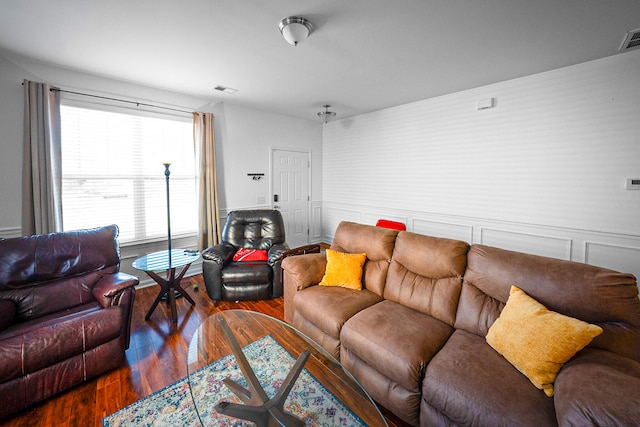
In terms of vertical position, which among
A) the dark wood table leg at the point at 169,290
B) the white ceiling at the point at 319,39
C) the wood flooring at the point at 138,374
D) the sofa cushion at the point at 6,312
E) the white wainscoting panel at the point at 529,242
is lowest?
the wood flooring at the point at 138,374

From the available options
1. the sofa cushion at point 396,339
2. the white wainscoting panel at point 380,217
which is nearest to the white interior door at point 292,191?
the white wainscoting panel at point 380,217

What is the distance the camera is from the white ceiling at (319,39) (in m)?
1.90

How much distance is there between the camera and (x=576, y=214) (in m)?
2.96

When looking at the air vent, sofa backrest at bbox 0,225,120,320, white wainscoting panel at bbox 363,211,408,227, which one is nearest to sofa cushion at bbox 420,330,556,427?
sofa backrest at bbox 0,225,120,320

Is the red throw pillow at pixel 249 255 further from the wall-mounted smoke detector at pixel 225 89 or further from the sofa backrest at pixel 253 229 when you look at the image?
the wall-mounted smoke detector at pixel 225 89

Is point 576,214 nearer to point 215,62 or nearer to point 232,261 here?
point 232,261

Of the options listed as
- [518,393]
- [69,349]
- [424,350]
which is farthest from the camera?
[69,349]

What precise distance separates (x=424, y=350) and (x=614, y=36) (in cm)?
317

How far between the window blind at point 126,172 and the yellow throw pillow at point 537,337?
11.8 ft

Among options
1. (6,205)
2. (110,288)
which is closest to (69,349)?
(110,288)

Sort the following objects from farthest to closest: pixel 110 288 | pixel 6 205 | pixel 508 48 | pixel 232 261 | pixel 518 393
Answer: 1. pixel 232 261
2. pixel 6 205
3. pixel 508 48
4. pixel 110 288
5. pixel 518 393

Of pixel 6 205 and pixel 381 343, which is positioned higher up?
pixel 6 205

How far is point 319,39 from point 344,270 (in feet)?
6.95

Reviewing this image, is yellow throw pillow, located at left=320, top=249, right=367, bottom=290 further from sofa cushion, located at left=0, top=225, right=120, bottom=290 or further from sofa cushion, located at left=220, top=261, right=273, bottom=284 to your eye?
sofa cushion, located at left=0, top=225, right=120, bottom=290
